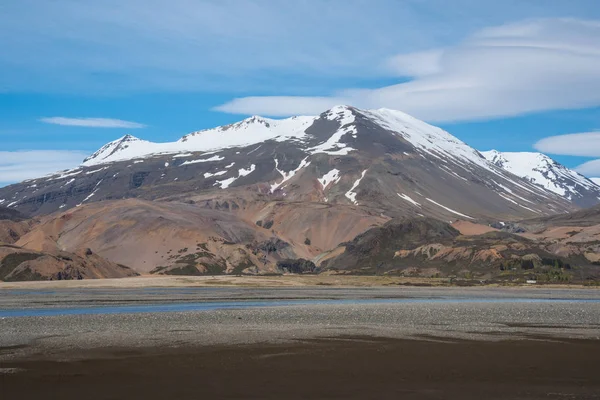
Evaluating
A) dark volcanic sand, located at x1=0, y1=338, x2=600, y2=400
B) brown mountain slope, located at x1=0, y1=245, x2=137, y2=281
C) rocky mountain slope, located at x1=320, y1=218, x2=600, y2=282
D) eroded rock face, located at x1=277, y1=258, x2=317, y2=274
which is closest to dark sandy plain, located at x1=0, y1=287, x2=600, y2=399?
dark volcanic sand, located at x1=0, y1=338, x2=600, y2=400

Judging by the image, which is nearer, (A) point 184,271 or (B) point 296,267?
(A) point 184,271

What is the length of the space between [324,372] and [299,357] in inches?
158

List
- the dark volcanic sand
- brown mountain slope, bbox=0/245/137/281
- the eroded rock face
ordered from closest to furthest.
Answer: the dark volcanic sand < brown mountain slope, bbox=0/245/137/281 < the eroded rock face

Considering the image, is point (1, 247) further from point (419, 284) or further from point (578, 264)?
point (578, 264)

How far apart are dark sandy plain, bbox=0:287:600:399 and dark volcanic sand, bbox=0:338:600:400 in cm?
5

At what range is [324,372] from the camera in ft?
98.2

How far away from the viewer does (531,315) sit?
57.4 m

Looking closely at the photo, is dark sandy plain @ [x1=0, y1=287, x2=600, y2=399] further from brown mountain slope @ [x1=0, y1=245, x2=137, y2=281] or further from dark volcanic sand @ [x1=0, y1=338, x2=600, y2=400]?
brown mountain slope @ [x1=0, y1=245, x2=137, y2=281]

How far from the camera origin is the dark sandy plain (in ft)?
86.0

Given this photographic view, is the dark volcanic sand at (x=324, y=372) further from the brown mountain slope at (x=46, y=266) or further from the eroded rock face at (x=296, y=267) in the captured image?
the eroded rock face at (x=296, y=267)

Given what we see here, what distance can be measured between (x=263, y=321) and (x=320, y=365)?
20862 millimetres

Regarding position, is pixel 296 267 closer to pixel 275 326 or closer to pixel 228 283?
pixel 228 283

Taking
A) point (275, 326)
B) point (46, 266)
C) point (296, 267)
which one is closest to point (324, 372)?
point (275, 326)

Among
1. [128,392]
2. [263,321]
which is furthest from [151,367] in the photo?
[263,321]
